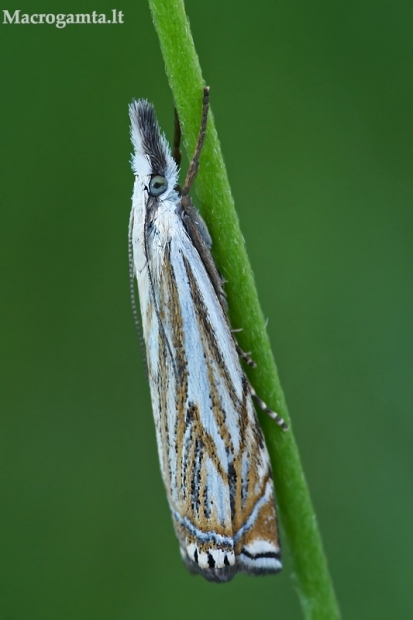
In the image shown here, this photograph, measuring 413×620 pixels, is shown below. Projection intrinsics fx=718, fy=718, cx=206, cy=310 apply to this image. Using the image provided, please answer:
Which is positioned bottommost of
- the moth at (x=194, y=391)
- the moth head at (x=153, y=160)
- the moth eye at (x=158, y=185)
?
the moth at (x=194, y=391)

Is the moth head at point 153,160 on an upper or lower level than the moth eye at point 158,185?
upper

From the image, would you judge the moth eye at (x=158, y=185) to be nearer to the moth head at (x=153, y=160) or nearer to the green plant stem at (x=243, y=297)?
the moth head at (x=153, y=160)

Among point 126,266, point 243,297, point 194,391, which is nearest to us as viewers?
point 243,297

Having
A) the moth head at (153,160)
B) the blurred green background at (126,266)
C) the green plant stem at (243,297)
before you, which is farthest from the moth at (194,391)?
the blurred green background at (126,266)

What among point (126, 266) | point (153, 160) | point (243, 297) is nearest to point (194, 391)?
point (243, 297)

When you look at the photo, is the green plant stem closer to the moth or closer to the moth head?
the moth

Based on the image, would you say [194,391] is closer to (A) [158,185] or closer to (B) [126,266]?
(A) [158,185]

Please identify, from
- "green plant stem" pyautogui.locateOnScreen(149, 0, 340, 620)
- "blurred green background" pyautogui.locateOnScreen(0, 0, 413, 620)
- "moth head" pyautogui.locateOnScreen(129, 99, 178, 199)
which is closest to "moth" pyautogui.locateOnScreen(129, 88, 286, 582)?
"moth head" pyautogui.locateOnScreen(129, 99, 178, 199)
